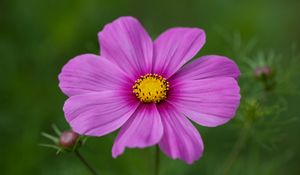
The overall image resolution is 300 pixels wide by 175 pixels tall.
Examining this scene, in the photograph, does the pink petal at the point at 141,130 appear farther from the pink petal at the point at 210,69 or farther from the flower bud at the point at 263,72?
the flower bud at the point at 263,72

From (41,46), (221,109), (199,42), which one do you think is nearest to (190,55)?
(199,42)

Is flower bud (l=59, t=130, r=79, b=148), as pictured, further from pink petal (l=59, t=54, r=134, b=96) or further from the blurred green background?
the blurred green background

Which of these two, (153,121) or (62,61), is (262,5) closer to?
(62,61)

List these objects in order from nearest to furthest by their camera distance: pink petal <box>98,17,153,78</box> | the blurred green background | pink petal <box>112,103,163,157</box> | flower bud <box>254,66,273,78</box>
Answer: pink petal <box>112,103,163,157</box> < pink petal <box>98,17,153,78</box> < flower bud <box>254,66,273,78</box> < the blurred green background

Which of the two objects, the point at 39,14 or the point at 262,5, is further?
the point at 262,5

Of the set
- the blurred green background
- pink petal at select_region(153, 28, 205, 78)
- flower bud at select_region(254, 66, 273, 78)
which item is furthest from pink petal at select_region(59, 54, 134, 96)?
the blurred green background

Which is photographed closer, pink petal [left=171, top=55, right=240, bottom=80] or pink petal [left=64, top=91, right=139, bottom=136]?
pink petal [left=64, top=91, right=139, bottom=136]

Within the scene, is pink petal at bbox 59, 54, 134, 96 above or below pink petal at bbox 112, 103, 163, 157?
above
